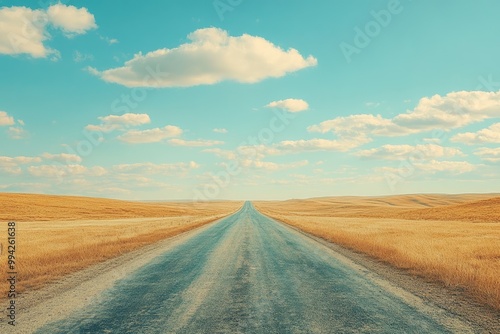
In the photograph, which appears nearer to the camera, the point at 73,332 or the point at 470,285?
the point at 73,332

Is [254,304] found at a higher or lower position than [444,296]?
higher

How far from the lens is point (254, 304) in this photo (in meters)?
7.03

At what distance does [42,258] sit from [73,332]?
908 centimetres

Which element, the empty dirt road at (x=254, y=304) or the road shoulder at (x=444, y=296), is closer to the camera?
the empty dirt road at (x=254, y=304)

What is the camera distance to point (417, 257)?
41.1 feet

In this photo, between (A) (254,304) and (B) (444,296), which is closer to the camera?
(A) (254,304)

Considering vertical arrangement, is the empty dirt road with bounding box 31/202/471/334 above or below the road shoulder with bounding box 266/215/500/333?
above

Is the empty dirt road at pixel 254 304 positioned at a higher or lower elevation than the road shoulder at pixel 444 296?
higher

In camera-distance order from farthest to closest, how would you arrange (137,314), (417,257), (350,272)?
(417,257)
(350,272)
(137,314)

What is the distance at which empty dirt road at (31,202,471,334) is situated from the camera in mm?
5769

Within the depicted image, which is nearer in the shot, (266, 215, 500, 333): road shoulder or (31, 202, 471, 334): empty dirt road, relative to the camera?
(31, 202, 471, 334): empty dirt road

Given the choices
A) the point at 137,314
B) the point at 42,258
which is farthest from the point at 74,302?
the point at 42,258

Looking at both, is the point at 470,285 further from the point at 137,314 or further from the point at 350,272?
the point at 137,314

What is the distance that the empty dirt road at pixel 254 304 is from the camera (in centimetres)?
577
